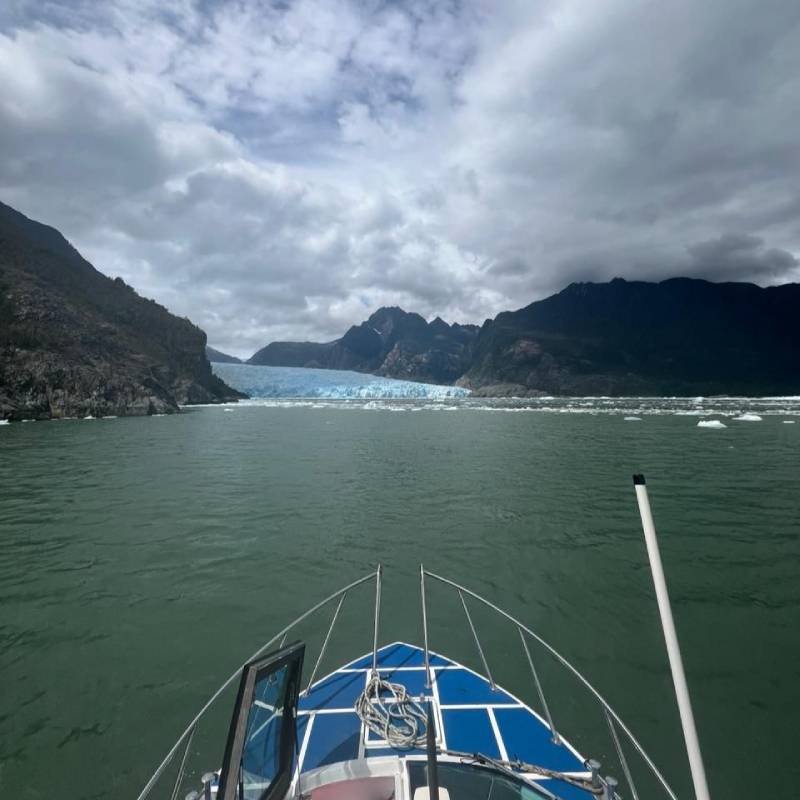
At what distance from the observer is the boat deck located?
20.4 feet

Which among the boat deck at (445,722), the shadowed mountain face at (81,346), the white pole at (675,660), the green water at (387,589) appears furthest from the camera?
the shadowed mountain face at (81,346)

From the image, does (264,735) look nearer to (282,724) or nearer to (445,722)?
(282,724)

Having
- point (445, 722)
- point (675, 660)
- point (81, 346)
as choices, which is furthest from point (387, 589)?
point (81, 346)

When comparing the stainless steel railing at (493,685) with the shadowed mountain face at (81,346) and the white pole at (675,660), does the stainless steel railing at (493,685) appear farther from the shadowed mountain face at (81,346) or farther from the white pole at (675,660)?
the shadowed mountain face at (81,346)

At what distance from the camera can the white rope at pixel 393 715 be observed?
246 inches

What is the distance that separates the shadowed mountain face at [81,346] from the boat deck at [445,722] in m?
95.4

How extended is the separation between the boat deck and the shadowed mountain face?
95441mm

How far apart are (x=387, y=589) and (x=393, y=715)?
7.08m

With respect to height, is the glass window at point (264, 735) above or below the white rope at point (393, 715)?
above

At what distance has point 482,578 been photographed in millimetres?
14289

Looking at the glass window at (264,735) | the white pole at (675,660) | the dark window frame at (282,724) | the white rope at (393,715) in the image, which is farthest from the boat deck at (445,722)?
the white pole at (675,660)

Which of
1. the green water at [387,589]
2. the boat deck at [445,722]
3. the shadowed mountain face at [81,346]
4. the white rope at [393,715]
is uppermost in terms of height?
the shadowed mountain face at [81,346]

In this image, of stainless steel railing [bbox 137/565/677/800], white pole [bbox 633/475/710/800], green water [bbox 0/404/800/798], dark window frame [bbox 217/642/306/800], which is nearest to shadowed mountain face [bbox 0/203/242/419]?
green water [bbox 0/404/800/798]

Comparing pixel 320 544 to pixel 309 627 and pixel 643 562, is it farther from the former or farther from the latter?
pixel 643 562
